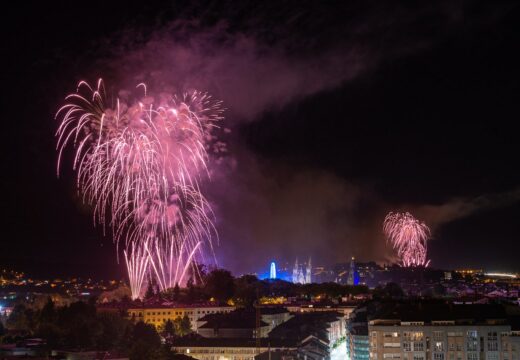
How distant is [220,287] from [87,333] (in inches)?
1489

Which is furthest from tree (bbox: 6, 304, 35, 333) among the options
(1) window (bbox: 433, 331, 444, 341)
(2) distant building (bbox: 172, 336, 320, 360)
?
(1) window (bbox: 433, 331, 444, 341)

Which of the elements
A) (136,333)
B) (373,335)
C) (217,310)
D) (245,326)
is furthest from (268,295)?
(373,335)

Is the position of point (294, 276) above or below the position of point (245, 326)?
above

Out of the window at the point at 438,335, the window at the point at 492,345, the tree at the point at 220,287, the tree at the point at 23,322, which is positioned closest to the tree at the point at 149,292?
the tree at the point at 220,287

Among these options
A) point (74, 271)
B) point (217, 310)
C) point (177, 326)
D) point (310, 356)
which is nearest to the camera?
point (310, 356)

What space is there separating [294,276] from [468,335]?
394ft

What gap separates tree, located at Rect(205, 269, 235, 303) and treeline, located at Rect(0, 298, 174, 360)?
2858 cm

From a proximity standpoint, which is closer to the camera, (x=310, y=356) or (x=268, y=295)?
(x=310, y=356)

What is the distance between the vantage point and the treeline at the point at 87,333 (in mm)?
34844

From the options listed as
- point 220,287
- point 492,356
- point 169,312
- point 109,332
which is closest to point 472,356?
point 492,356

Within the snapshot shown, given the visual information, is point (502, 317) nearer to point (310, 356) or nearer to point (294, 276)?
point (310, 356)

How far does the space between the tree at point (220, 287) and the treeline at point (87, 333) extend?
28576mm

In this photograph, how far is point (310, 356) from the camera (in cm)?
4003

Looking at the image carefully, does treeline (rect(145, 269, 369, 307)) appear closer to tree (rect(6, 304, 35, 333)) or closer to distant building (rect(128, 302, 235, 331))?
distant building (rect(128, 302, 235, 331))
